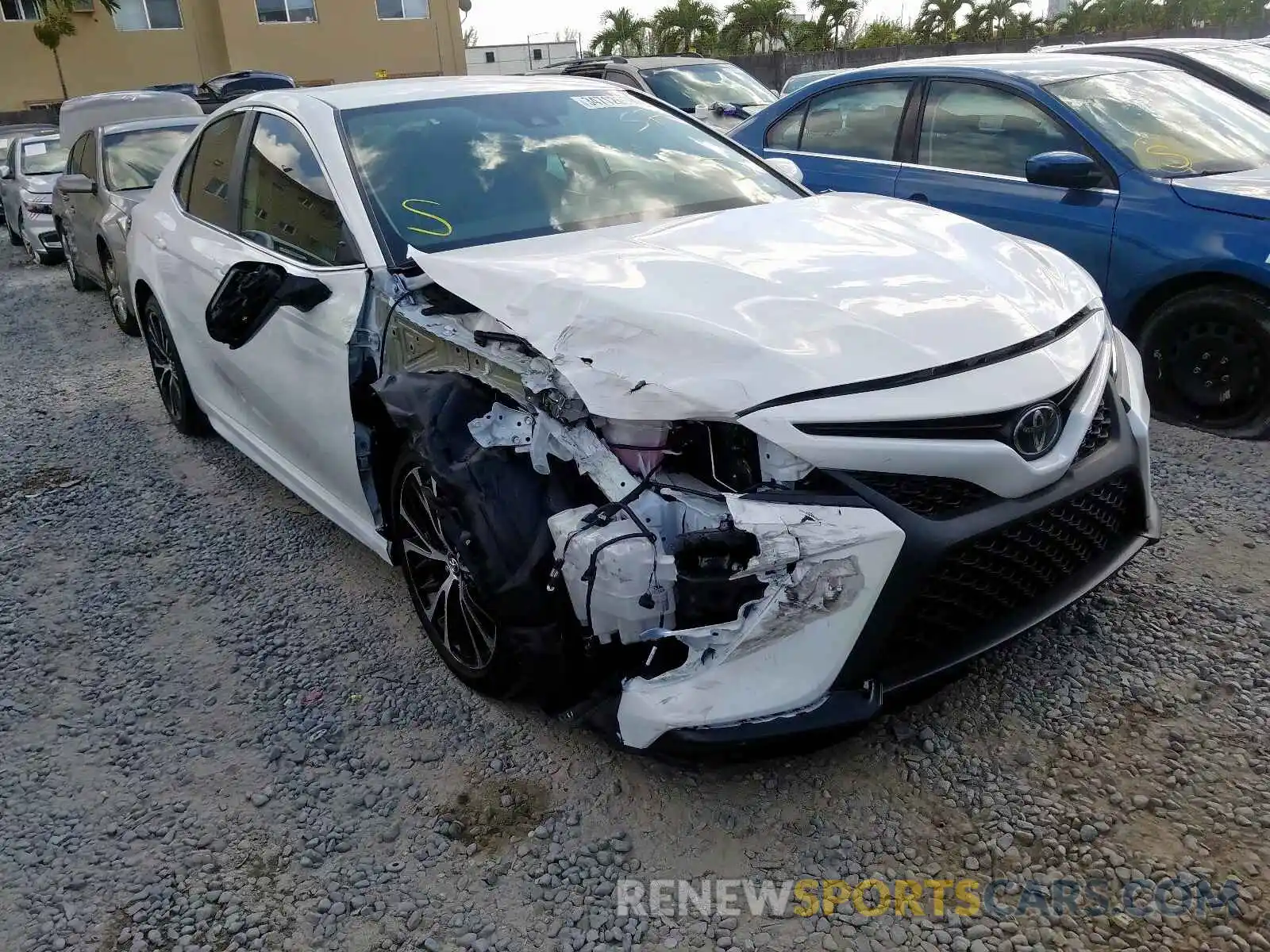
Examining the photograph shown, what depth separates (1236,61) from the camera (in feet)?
20.6

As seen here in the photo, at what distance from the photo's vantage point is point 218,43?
3095 centimetres

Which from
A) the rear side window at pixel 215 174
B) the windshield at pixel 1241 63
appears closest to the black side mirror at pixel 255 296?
the rear side window at pixel 215 174

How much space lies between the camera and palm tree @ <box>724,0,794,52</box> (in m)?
33.8

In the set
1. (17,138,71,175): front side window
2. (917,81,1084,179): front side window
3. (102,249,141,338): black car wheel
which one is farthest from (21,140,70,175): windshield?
(917,81,1084,179): front side window

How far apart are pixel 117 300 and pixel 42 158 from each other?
17.5 feet

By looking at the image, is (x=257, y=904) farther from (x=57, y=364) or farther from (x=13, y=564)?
(x=57, y=364)

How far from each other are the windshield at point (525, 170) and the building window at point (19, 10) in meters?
31.8

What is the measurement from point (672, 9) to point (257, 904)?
37.5 meters

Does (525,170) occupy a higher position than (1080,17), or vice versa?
(1080,17)

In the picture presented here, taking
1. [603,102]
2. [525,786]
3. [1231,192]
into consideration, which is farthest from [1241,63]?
[525,786]

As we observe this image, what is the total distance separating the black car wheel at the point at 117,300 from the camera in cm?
737

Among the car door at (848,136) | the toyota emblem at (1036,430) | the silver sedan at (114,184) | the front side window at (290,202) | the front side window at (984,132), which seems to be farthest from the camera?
the silver sedan at (114,184)

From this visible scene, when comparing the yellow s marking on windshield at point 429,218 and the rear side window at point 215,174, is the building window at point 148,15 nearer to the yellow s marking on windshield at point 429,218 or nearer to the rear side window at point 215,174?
the rear side window at point 215,174

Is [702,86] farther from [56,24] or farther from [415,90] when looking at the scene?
[56,24]
